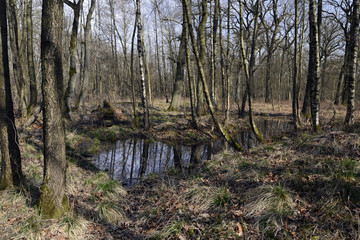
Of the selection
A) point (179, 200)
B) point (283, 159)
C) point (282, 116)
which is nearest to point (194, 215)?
point (179, 200)

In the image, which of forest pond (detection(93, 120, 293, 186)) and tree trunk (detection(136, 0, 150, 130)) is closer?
forest pond (detection(93, 120, 293, 186))

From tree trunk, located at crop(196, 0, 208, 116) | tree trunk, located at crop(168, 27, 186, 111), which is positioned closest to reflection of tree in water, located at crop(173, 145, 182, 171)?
tree trunk, located at crop(196, 0, 208, 116)

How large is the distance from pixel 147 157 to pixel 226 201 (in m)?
5.27

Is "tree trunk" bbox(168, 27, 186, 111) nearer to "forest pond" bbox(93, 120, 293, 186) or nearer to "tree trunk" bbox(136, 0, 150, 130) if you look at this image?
"tree trunk" bbox(136, 0, 150, 130)

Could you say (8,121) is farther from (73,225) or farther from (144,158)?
(144,158)

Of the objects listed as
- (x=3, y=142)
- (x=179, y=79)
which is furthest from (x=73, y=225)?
(x=179, y=79)

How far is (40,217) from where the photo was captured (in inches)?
147

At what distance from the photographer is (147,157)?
29.7 ft

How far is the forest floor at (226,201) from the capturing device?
3.41 m

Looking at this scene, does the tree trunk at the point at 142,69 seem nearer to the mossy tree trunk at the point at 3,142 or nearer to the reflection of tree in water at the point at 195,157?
the reflection of tree in water at the point at 195,157

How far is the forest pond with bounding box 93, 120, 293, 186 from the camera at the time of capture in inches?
292

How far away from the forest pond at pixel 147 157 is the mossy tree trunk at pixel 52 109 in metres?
2.76

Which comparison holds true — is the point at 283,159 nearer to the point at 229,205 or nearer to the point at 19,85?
the point at 229,205

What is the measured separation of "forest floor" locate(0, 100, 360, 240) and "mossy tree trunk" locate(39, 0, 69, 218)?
327 millimetres
